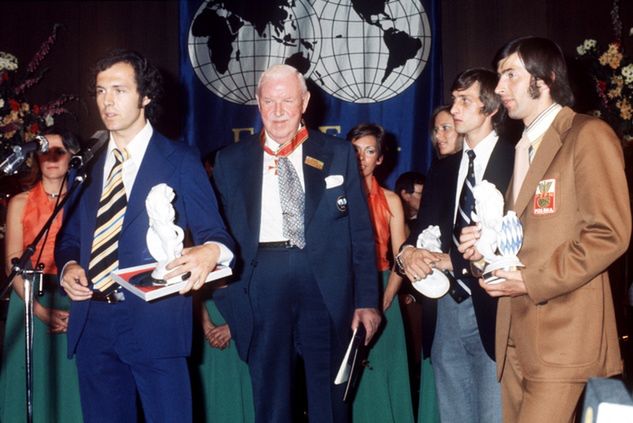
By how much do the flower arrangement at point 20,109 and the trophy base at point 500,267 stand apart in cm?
433

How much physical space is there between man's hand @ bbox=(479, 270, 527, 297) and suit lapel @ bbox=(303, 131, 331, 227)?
37.1 inches

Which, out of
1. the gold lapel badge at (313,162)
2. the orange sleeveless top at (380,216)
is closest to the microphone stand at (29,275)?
the gold lapel badge at (313,162)

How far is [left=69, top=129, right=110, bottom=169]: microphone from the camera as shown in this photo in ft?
7.62

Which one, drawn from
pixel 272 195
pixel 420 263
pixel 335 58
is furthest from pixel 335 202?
pixel 335 58

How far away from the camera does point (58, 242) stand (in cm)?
268

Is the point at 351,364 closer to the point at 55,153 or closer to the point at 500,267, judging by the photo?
the point at 500,267

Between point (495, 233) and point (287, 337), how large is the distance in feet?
3.60

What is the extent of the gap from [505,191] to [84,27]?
16.0 ft

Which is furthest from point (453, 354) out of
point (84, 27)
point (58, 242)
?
point (84, 27)

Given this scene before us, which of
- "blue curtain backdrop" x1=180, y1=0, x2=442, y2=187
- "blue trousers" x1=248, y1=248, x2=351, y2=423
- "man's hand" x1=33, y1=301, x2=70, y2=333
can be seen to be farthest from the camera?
"blue curtain backdrop" x1=180, y1=0, x2=442, y2=187

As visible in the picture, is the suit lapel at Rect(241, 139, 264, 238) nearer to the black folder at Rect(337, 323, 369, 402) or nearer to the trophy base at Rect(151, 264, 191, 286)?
the black folder at Rect(337, 323, 369, 402)

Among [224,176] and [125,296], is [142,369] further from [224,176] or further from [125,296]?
[224,176]

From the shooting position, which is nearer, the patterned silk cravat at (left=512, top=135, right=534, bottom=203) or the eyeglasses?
the patterned silk cravat at (left=512, top=135, right=534, bottom=203)

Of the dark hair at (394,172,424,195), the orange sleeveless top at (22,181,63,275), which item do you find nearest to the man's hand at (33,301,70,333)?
the orange sleeveless top at (22,181,63,275)
